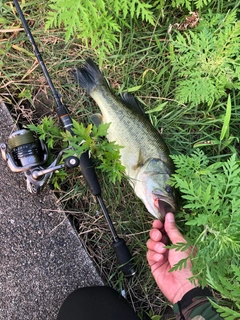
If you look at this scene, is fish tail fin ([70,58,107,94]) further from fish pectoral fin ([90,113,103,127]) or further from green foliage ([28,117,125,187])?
green foliage ([28,117,125,187])

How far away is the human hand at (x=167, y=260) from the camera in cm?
225

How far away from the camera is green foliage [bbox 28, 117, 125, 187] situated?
1.92 meters

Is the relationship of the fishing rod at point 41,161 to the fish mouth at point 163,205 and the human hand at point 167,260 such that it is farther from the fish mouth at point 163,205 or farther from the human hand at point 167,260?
the fish mouth at point 163,205

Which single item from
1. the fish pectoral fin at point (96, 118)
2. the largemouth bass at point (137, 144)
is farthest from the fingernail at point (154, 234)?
the fish pectoral fin at point (96, 118)

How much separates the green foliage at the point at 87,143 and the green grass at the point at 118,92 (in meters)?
0.25

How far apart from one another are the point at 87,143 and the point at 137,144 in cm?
43

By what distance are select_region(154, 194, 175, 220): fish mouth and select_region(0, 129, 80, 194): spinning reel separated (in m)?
0.60

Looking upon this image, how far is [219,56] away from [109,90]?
2.39ft

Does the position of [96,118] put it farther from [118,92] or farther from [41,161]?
[41,161]

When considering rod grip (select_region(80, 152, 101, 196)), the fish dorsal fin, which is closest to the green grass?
the fish dorsal fin

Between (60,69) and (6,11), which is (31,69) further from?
(6,11)

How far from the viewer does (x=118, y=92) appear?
8.34 ft

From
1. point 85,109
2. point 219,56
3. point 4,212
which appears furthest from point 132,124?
point 4,212

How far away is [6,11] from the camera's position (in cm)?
256
